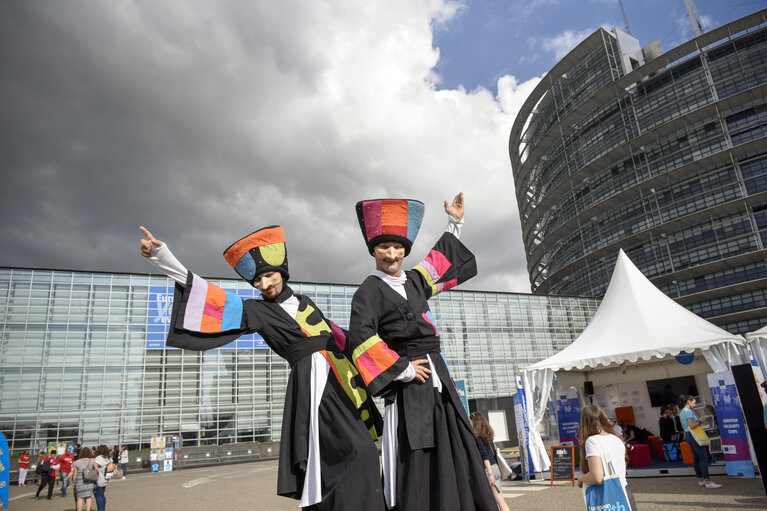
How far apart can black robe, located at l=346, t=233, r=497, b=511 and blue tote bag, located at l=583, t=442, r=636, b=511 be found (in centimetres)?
221

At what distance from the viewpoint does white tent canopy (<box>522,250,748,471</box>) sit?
10.2 m

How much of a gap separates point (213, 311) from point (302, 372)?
662 mm

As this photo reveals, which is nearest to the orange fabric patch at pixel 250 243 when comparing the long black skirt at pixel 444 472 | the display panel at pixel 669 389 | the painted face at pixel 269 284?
the painted face at pixel 269 284

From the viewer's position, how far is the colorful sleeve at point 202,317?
3.05m

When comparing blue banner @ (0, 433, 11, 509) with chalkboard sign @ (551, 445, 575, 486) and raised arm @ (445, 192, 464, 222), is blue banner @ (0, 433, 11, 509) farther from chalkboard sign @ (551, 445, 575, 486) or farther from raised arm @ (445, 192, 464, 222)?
chalkboard sign @ (551, 445, 575, 486)

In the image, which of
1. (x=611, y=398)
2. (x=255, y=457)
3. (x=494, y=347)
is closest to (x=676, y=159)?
(x=494, y=347)

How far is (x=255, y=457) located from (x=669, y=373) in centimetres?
2559

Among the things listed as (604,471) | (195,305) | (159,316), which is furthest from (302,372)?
(159,316)

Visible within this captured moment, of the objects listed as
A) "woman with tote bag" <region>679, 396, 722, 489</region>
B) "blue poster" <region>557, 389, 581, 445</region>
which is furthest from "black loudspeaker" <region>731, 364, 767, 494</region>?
"blue poster" <region>557, 389, 581, 445</region>

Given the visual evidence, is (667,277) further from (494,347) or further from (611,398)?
(611,398)

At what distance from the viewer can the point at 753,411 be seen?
772cm

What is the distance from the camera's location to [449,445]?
8.59 ft

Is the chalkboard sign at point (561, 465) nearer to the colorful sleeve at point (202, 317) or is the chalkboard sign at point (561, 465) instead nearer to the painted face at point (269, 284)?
the painted face at point (269, 284)

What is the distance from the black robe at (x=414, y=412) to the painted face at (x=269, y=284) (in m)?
0.79
